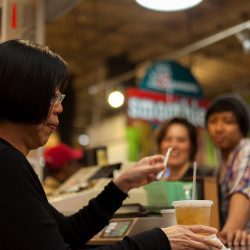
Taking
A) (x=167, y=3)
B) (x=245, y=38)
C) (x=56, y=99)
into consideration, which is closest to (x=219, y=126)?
(x=167, y=3)

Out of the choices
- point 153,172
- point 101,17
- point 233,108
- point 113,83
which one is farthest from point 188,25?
point 153,172

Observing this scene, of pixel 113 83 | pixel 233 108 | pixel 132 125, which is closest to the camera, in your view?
pixel 233 108

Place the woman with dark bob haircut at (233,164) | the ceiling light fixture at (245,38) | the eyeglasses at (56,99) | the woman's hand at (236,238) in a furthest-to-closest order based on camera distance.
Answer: the ceiling light fixture at (245,38) → the woman with dark bob haircut at (233,164) → the woman's hand at (236,238) → the eyeglasses at (56,99)

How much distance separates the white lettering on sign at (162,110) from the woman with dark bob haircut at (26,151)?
5092 millimetres

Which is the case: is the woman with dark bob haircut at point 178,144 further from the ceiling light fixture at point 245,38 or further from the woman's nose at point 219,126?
the ceiling light fixture at point 245,38

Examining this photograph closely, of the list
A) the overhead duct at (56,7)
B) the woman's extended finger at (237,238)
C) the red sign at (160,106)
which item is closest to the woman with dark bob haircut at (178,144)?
the overhead duct at (56,7)

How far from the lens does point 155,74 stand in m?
7.19

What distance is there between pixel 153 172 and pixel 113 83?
8.43m

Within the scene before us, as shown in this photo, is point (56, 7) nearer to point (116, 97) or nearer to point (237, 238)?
point (237, 238)

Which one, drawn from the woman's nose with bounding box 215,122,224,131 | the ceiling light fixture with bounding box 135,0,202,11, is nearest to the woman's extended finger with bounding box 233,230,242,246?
the woman's nose with bounding box 215,122,224,131

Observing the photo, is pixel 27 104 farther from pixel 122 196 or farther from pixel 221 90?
pixel 221 90

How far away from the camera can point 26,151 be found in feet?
5.32

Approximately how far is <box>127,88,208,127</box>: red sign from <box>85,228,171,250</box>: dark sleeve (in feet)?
17.1

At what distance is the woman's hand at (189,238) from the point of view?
1458 millimetres
